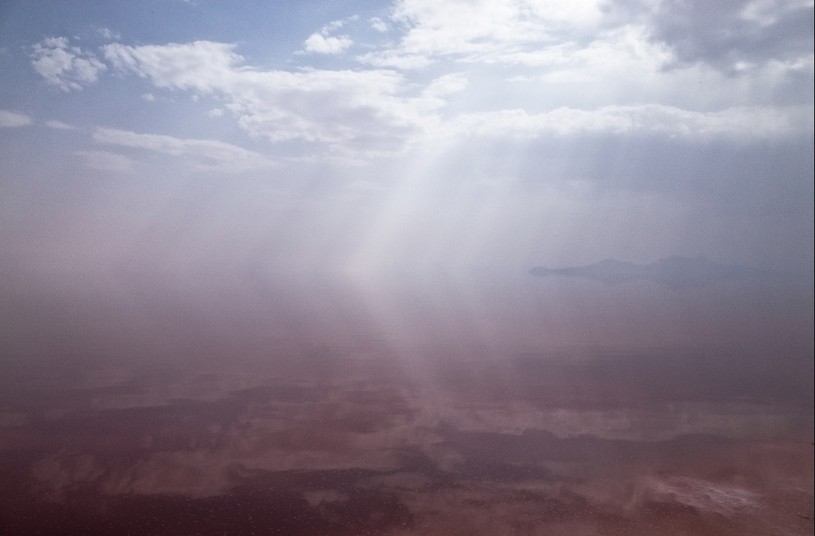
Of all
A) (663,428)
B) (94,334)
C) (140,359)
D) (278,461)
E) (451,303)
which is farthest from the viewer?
(451,303)

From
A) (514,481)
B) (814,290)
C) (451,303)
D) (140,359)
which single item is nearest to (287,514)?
(514,481)

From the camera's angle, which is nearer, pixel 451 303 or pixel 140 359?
pixel 140 359

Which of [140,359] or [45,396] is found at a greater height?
[140,359]

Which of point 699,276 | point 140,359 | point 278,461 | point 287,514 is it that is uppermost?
point 699,276

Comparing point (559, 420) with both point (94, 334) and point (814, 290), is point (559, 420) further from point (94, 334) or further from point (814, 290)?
point (94, 334)

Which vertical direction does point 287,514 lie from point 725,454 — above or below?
below

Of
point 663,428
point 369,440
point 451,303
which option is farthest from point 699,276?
point 369,440

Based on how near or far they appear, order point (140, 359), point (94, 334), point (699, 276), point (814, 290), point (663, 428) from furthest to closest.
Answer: point (699, 276) → point (94, 334) → point (140, 359) → point (663, 428) → point (814, 290)

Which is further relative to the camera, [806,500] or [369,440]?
[369,440]

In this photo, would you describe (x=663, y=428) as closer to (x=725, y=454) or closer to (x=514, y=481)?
(x=725, y=454)
